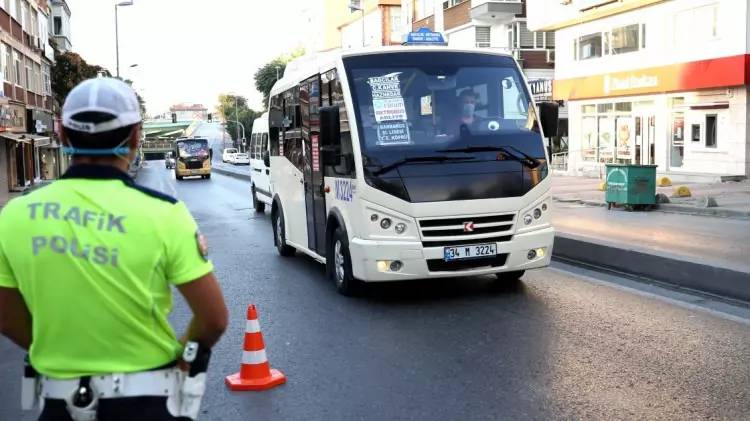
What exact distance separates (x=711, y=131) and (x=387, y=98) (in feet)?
66.6

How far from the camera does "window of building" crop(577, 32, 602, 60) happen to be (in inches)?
1238

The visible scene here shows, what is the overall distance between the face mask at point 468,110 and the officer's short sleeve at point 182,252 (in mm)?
6283

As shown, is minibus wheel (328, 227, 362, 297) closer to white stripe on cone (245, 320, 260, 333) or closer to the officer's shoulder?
white stripe on cone (245, 320, 260, 333)

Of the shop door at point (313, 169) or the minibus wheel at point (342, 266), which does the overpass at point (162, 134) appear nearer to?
the shop door at point (313, 169)

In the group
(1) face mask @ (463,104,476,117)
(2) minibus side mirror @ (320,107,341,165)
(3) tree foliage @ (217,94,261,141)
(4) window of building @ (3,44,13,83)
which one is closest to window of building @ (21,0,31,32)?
(4) window of building @ (3,44,13,83)

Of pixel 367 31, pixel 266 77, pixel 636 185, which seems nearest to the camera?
pixel 636 185

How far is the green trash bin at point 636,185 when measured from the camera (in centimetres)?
1800

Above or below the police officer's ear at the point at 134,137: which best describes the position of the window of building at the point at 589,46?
above

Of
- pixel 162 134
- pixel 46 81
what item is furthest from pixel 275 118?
pixel 162 134

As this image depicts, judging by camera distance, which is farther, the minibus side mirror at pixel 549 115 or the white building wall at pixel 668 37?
the white building wall at pixel 668 37

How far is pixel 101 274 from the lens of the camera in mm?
2270

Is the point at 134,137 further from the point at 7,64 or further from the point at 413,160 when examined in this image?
the point at 7,64

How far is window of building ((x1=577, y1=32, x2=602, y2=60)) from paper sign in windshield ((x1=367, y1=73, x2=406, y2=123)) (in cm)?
2492

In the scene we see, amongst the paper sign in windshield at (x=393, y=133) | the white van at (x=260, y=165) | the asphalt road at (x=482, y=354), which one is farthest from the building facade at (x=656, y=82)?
the paper sign in windshield at (x=393, y=133)
